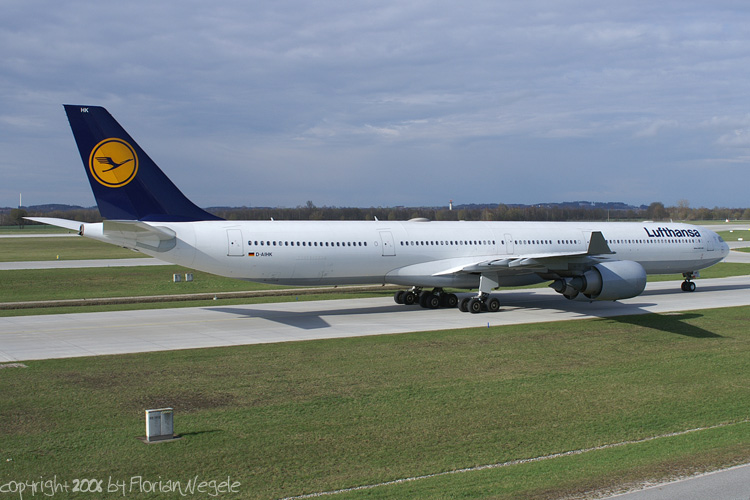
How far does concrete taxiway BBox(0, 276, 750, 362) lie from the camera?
20281mm

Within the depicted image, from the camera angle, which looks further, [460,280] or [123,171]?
[460,280]

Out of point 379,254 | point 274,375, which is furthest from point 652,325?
point 274,375

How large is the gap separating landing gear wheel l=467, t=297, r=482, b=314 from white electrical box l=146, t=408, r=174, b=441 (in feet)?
57.4

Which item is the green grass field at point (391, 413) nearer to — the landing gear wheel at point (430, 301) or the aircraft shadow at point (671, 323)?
the aircraft shadow at point (671, 323)

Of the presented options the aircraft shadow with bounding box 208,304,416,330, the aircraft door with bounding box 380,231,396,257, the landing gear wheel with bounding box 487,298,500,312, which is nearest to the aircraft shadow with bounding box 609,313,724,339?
the landing gear wheel with bounding box 487,298,500,312

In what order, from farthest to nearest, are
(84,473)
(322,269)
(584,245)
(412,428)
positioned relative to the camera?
1. (584,245)
2. (322,269)
3. (412,428)
4. (84,473)

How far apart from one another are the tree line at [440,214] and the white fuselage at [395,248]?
159 ft

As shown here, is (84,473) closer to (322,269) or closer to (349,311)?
(322,269)

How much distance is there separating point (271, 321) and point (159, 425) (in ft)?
45.2

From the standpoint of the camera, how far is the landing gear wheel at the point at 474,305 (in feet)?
89.6

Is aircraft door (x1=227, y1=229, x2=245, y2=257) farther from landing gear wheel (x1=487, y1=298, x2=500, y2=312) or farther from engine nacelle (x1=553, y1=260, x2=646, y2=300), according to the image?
engine nacelle (x1=553, y1=260, x2=646, y2=300)

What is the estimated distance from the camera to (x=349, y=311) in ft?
92.3

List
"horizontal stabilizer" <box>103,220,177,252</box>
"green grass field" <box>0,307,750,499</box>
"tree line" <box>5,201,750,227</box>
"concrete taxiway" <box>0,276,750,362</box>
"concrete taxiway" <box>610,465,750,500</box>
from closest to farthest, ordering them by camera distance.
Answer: "concrete taxiway" <box>610,465,750,500</box> < "green grass field" <box>0,307,750,499</box> < "concrete taxiway" <box>0,276,750,362</box> < "horizontal stabilizer" <box>103,220,177,252</box> < "tree line" <box>5,201,750,227</box>

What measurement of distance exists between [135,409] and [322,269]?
13190 millimetres
